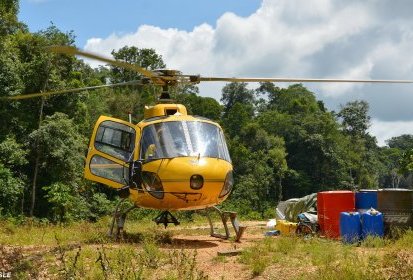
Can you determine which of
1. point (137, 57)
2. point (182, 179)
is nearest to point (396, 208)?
point (182, 179)

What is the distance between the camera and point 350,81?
9.83 m

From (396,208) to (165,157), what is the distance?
5134mm

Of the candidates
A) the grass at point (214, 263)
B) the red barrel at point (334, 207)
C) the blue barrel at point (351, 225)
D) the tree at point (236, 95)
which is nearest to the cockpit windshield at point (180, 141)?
the grass at point (214, 263)

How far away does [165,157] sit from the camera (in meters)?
9.48

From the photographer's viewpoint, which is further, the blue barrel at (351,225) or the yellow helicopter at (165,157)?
the blue barrel at (351,225)

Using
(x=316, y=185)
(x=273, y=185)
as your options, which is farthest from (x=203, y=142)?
(x=316, y=185)

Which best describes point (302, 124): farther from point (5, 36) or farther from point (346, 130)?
point (5, 36)

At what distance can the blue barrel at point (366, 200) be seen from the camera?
39.6ft

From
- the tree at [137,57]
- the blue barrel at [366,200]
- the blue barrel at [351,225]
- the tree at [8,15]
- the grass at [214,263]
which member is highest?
the tree at [137,57]

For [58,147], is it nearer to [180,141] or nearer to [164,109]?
[164,109]

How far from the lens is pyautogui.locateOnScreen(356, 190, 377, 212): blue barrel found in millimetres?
12070

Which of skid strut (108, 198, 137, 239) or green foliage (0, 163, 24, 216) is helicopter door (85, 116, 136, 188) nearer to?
skid strut (108, 198, 137, 239)

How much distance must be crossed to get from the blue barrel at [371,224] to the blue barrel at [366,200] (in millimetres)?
1237

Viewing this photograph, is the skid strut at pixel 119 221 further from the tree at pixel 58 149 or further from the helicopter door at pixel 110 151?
the tree at pixel 58 149
